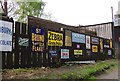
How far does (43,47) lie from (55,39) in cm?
112

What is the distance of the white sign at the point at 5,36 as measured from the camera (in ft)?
27.2

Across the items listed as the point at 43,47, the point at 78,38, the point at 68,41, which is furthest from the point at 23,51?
the point at 78,38

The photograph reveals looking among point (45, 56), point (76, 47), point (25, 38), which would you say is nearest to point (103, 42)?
point (76, 47)

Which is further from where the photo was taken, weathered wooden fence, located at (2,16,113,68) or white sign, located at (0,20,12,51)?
weathered wooden fence, located at (2,16,113,68)

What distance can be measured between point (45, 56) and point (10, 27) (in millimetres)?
2583

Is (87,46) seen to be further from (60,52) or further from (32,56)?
(32,56)

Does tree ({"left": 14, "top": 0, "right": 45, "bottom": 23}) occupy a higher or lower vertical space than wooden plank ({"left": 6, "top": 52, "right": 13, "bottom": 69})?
higher

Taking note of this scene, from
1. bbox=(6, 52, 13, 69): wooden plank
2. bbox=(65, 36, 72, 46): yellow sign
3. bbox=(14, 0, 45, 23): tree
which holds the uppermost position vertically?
bbox=(14, 0, 45, 23): tree

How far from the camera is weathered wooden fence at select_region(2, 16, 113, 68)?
29.7 feet

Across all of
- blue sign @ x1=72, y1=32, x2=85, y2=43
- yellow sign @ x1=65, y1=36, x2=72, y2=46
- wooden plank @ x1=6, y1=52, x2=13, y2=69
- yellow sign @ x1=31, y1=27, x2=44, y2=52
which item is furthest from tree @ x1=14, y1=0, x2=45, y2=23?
wooden plank @ x1=6, y1=52, x2=13, y2=69

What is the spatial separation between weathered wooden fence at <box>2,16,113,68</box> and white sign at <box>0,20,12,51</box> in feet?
0.71

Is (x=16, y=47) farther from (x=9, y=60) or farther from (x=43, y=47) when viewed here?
(x=43, y=47)

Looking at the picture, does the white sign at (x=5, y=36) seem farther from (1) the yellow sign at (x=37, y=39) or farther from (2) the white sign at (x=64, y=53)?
(2) the white sign at (x=64, y=53)

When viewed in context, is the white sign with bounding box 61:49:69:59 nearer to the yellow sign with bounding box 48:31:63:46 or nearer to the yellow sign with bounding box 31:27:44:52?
the yellow sign with bounding box 48:31:63:46
